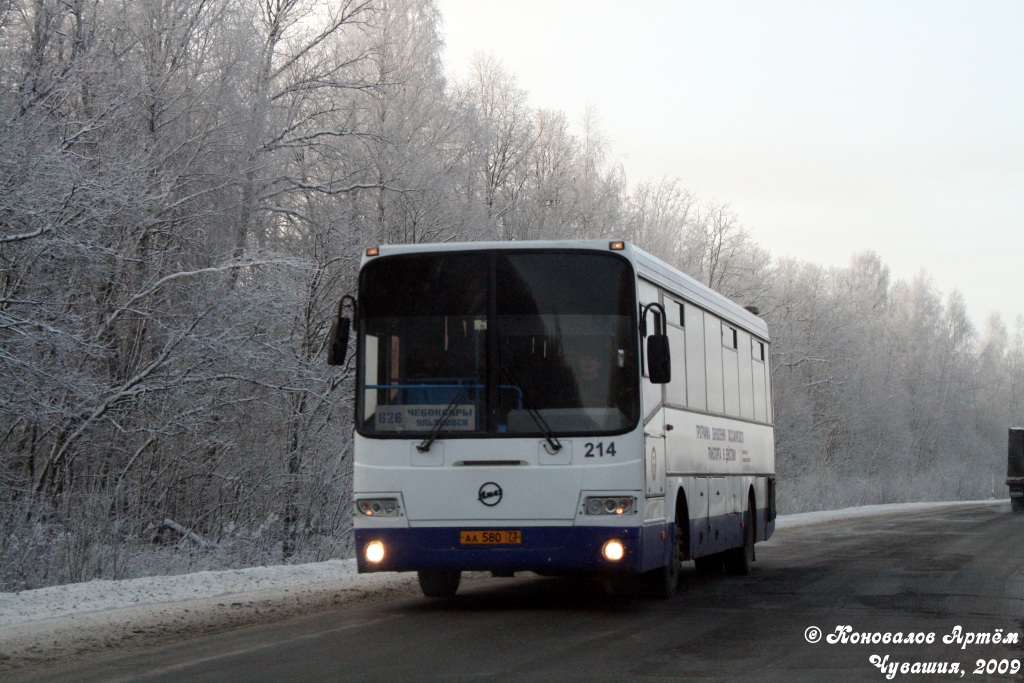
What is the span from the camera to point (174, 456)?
19.9m

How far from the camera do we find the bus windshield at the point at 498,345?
11.5 m

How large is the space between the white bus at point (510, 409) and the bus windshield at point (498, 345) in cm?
1

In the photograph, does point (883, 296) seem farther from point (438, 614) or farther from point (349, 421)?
point (438, 614)

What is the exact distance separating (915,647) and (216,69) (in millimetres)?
16035

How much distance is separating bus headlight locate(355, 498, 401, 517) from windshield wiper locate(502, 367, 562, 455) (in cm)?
150

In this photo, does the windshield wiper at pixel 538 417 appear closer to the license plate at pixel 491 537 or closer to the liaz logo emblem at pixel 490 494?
the liaz logo emblem at pixel 490 494

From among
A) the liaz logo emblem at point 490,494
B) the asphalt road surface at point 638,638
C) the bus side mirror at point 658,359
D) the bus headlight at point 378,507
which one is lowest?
the asphalt road surface at point 638,638

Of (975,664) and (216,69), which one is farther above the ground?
(216,69)

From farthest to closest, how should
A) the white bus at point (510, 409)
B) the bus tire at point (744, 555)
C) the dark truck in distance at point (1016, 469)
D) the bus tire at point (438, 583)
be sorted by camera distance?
the dark truck in distance at point (1016, 469) < the bus tire at point (744, 555) < the bus tire at point (438, 583) < the white bus at point (510, 409)

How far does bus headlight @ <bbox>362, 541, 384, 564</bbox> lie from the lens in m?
11.5

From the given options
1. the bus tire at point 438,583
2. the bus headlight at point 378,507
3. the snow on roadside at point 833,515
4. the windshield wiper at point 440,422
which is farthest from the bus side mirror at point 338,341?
the snow on roadside at point 833,515

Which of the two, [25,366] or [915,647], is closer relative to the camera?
[915,647]

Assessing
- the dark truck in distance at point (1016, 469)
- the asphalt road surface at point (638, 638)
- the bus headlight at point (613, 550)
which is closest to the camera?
the asphalt road surface at point (638, 638)

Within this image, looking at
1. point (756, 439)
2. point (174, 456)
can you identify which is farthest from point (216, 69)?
point (756, 439)
